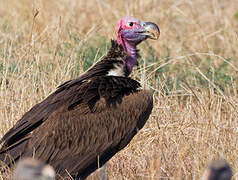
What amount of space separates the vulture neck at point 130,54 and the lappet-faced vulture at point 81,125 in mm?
401

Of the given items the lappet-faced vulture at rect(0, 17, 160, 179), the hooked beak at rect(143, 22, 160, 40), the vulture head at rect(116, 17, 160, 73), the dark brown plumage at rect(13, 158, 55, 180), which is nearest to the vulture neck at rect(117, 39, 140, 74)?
the vulture head at rect(116, 17, 160, 73)

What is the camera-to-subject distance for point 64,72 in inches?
270

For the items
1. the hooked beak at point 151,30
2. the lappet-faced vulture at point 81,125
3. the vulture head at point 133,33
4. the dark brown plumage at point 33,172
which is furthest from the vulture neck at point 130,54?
the dark brown plumage at point 33,172

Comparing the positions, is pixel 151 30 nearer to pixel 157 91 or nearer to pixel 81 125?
pixel 157 91

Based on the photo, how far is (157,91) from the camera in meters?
6.96

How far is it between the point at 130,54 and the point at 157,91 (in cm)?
112

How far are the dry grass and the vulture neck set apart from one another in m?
0.46

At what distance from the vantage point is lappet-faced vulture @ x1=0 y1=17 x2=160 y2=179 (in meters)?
5.04

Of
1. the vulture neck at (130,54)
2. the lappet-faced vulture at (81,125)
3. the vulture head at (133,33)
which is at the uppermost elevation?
the vulture head at (133,33)

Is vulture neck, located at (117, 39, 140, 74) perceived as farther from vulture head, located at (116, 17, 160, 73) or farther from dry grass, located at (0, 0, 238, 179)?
dry grass, located at (0, 0, 238, 179)

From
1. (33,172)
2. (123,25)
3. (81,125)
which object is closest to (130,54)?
(123,25)

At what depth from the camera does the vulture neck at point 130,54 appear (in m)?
5.84

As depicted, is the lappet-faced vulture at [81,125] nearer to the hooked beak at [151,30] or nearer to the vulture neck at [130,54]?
the vulture neck at [130,54]

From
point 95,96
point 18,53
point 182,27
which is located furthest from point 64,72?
point 182,27
